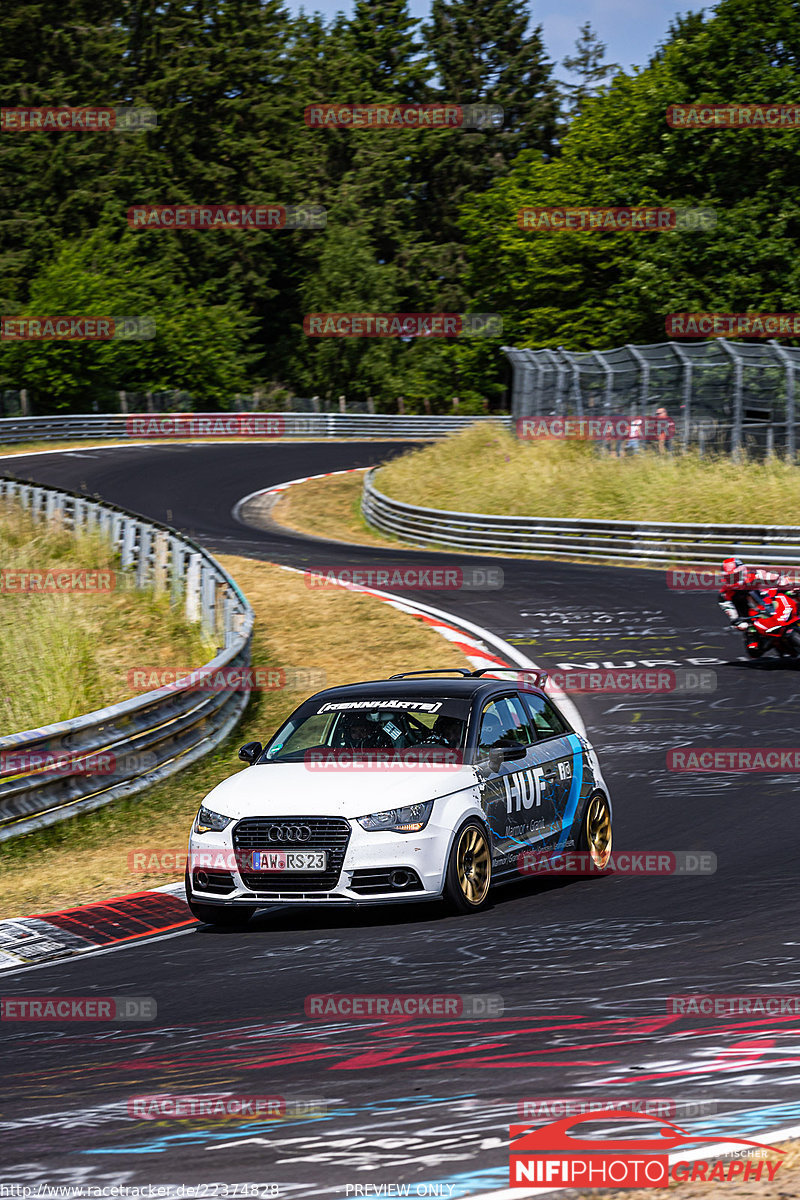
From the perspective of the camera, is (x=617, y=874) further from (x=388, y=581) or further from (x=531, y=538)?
(x=531, y=538)

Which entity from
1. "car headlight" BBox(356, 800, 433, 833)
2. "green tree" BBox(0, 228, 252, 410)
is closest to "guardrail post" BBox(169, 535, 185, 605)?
"car headlight" BBox(356, 800, 433, 833)

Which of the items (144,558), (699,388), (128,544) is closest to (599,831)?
(144,558)

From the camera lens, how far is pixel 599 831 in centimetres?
986

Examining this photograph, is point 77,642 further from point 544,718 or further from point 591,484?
point 591,484

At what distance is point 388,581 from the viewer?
25.0m

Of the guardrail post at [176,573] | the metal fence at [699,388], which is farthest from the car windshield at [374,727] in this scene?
the metal fence at [699,388]

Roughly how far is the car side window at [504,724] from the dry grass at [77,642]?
556 centimetres

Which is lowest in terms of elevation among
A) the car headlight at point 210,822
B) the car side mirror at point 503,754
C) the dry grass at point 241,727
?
the dry grass at point 241,727

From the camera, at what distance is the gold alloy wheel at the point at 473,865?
27.3ft

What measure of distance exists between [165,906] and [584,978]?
3.78 m

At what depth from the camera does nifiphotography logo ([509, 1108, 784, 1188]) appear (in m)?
4.01

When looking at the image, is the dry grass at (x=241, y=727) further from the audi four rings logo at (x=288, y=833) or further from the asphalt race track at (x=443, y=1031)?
the audi four rings logo at (x=288, y=833)

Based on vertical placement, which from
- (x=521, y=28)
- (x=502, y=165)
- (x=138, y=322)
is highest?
(x=521, y=28)

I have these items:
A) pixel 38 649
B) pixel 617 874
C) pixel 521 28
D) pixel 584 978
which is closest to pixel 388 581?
pixel 38 649
